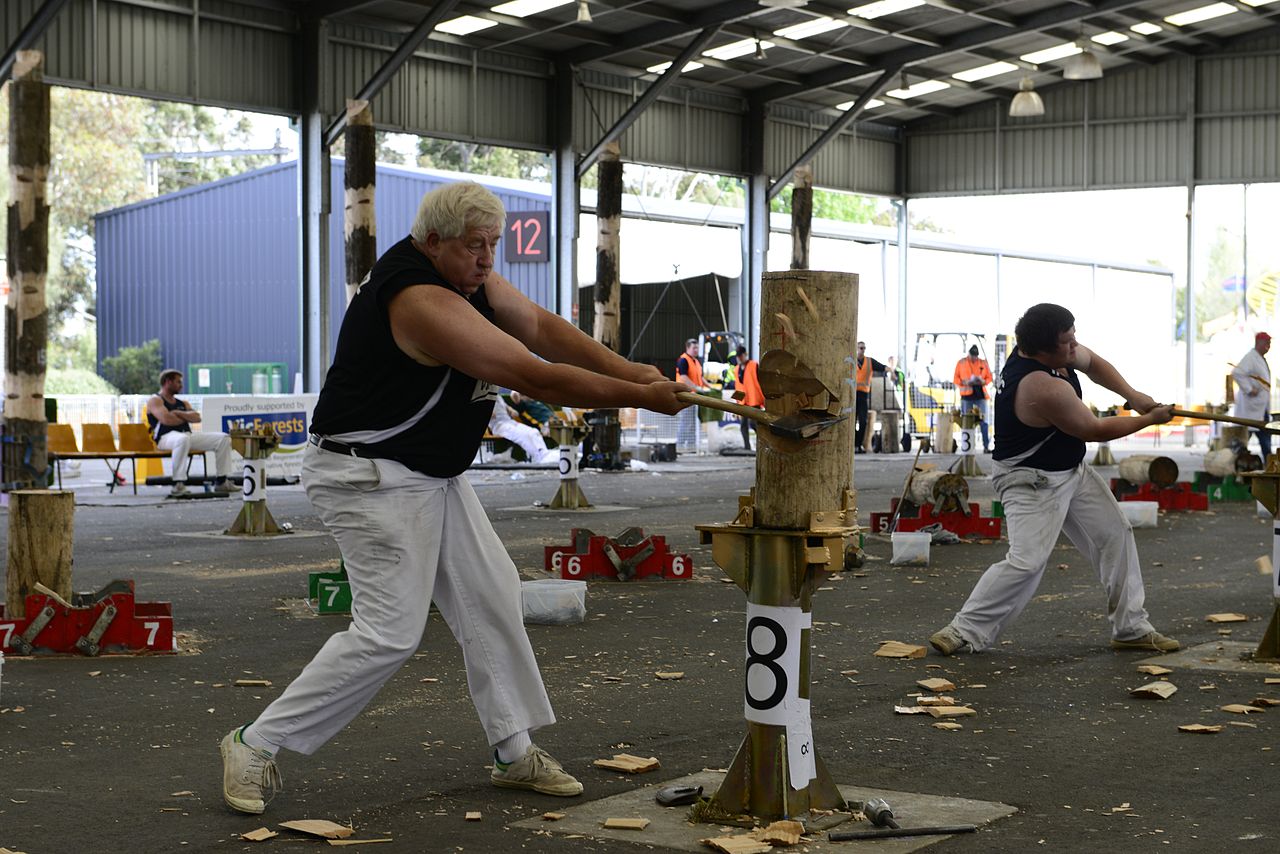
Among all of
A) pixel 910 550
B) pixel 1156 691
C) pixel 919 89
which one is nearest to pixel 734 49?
pixel 919 89

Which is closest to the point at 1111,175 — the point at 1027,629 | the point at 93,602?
the point at 1027,629

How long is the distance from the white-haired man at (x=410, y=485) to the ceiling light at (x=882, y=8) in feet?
79.0

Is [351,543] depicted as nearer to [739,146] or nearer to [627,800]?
[627,800]

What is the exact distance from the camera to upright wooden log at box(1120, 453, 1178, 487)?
56.4ft

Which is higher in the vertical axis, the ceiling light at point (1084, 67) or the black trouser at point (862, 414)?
the ceiling light at point (1084, 67)

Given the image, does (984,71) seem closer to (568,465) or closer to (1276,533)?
(568,465)

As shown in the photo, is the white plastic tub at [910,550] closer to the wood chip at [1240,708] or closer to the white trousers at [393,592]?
the wood chip at [1240,708]

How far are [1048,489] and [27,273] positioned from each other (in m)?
12.2

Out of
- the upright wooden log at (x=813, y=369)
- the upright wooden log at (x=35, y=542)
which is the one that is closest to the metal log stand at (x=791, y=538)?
the upright wooden log at (x=813, y=369)

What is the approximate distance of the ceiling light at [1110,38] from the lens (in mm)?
32125

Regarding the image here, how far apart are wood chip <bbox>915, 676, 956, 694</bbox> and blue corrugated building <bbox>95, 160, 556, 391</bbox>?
2607cm

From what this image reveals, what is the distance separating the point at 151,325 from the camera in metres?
40.1

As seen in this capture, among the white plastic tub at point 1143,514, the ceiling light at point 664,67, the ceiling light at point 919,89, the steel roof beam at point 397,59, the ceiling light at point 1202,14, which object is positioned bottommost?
the white plastic tub at point 1143,514

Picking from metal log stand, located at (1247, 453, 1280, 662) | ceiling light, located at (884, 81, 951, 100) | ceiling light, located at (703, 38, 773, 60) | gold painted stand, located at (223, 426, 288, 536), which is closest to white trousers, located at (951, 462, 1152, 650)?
metal log stand, located at (1247, 453, 1280, 662)
